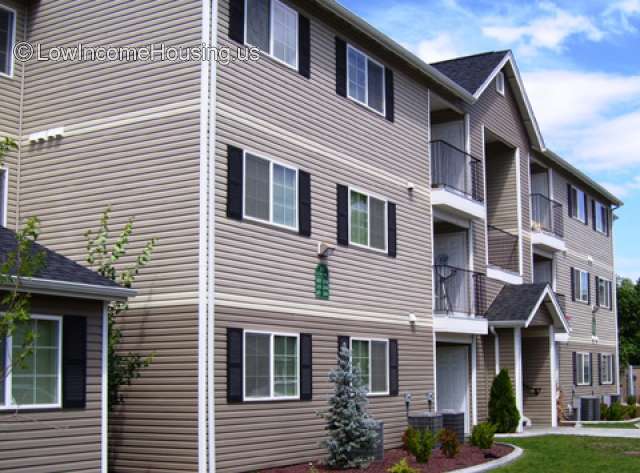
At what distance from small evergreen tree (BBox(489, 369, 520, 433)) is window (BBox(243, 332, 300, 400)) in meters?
9.83

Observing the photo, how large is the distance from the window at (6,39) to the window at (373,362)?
28.2 feet

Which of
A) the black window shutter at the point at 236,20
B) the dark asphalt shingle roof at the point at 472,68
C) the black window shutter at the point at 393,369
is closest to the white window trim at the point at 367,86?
the black window shutter at the point at 236,20

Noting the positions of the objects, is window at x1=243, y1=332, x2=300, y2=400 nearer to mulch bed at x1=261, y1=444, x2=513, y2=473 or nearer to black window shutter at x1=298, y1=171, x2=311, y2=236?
mulch bed at x1=261, y1=444, x2=513, y2=473

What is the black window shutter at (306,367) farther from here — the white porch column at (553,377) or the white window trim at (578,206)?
the white window trim at (578,206)

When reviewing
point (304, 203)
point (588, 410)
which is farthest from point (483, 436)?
point (588, 410)

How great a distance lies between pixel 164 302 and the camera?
50.0 feet

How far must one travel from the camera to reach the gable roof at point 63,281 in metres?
12.2

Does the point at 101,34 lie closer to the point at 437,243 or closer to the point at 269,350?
the point at 269,350

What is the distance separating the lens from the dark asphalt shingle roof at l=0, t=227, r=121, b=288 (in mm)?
12487

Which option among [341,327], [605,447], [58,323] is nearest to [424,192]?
[341,327]

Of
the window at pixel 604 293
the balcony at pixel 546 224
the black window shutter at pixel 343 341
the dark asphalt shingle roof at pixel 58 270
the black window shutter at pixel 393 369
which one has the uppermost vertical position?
the balcony at pixel 546 224

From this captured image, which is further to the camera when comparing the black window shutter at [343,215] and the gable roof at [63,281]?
the black window shutter at [343,215]

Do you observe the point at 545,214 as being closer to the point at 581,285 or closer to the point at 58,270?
the point at 581,285

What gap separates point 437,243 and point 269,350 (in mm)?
10844
